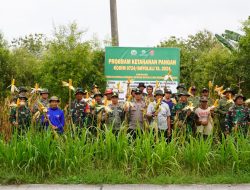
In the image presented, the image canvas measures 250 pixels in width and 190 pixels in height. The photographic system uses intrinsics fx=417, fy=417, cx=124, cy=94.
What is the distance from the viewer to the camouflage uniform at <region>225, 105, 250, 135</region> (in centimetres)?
815

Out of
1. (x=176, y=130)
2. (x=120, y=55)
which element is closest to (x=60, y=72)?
(x=120, y=55)

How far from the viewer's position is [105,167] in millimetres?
7012

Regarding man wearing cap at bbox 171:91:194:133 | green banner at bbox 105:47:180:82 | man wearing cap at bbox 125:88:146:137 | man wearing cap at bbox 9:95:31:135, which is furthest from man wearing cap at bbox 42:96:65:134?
green banner at bbox 105:47:180:82

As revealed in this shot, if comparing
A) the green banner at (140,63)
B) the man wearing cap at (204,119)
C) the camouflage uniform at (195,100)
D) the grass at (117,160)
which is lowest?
the grass at (117,160)

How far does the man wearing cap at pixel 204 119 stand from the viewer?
850 centimetres

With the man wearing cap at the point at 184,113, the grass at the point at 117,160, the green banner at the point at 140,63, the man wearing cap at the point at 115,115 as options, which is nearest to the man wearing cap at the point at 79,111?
the man wearing cap at the point at 115,115

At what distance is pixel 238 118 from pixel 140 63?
517 centimetres

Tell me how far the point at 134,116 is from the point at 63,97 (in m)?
4.53

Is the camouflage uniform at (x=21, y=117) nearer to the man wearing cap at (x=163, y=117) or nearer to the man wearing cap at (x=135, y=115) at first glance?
the man wearing cap at (x=135, y=115)

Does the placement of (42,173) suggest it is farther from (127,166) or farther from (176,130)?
(176,130)

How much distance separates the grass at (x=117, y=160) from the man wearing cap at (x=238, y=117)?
957 millimetres

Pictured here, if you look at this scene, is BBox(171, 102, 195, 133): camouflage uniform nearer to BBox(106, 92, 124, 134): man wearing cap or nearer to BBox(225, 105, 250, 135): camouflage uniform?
BBox(225, 105, 250, 135): camouflage uniform

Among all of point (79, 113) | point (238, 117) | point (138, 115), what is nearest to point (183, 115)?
point (138, 115)

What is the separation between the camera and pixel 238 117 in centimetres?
820
